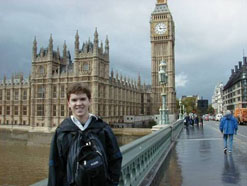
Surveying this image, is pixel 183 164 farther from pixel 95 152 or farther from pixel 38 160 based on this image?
pixel 38 160

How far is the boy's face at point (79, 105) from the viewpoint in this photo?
9.22ft

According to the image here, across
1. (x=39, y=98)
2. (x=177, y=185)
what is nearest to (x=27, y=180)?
(x=177, y=185)

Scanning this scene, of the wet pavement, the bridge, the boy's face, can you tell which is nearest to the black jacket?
the boy's face

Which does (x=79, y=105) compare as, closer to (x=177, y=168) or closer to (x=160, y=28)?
(x=177, y=168)

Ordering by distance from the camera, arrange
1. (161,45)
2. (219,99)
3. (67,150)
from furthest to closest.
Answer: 1. (219,99)
2. (161,45)
3. (67,150)

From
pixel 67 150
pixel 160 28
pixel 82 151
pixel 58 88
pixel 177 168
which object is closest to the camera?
pixel 82 151

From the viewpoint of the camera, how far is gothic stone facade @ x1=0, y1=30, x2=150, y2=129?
52328 mm

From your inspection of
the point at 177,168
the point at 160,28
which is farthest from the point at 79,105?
the point at 160,28

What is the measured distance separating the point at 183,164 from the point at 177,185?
2726 mm

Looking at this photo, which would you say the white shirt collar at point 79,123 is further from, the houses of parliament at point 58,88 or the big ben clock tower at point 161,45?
the big ben clock tower at point 161,45

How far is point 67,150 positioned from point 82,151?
0.85ft

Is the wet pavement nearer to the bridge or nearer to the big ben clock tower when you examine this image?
the bridge

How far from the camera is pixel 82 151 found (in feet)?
8.21

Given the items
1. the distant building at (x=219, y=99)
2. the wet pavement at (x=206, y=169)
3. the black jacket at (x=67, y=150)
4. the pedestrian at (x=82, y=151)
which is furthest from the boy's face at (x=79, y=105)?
the distant building at (x=219, y=99)
